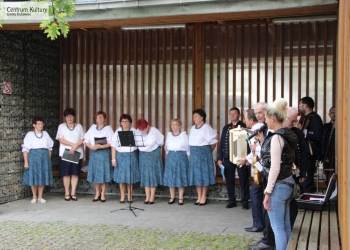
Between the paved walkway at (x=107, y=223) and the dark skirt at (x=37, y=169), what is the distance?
389mm

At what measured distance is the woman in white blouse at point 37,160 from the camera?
9469 millimetres

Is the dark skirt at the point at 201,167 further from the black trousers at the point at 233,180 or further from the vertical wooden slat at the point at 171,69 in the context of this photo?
the vertical wooden slat at the point at 171,69

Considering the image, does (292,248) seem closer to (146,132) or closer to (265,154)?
(265,154)

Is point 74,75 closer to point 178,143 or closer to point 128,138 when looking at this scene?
point 128,138

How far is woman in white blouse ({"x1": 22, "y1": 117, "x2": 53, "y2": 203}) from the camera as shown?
373 inches

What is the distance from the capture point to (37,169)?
373 inches

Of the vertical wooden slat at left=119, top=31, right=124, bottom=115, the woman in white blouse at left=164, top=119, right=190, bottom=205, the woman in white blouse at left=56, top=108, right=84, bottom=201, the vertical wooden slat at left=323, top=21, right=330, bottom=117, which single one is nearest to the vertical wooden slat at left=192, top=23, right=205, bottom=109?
the woman in white blouse at left=164, top=119, right=190, bottom=205

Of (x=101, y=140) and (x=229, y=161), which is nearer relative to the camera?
(x=229, y=161)

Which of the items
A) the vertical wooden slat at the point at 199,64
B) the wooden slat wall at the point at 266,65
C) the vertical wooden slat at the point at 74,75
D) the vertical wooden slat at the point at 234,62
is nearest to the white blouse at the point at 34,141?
the vertical wooden slat at the point at 74,75

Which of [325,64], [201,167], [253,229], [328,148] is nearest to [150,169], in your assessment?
[201,167]

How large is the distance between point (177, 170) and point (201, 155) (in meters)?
0.50

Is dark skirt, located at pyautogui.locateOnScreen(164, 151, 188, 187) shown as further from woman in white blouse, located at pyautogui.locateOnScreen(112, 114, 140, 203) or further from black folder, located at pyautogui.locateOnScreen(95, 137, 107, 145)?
black folder, located at pyautogui.locateOnScreen(95, 137, 107, 145)

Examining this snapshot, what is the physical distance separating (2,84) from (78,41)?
2.10 meters

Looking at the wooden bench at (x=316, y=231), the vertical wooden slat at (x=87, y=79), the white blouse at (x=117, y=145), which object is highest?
the vertical wooden slat at (x=87, y=79)
